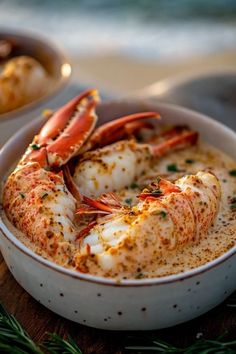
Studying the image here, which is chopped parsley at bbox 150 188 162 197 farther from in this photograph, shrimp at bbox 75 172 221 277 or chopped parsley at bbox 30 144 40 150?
chopped parsley at bbox 30 144 40 150

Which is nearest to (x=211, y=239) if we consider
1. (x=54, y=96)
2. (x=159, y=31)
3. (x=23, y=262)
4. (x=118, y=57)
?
(x=23, y=262)

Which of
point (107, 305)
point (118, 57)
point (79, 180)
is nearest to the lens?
point (107, 305)

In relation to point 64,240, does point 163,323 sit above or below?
below

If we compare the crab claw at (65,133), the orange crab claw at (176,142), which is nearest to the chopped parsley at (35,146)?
the crab claw at (65,133)

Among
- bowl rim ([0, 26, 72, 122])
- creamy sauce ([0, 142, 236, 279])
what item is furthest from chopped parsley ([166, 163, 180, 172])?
bowl rim ([0, 26, 72, 122])

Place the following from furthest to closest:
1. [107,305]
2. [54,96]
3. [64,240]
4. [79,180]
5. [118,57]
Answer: [118,57], [54,96], [79,180], [64,240], [107,305]

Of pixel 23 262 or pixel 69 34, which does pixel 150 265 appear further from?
pixel 69 34
